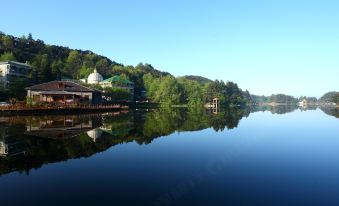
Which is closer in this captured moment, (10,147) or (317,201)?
(317,201)

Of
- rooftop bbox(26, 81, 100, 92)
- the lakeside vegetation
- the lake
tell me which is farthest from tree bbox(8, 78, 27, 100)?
the lake

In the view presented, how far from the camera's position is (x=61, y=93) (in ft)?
191

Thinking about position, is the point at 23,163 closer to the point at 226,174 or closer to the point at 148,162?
the point at 148,162

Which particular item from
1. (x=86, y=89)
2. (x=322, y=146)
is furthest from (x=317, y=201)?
(x=86, y=89)

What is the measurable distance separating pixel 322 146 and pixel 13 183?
2140 cm

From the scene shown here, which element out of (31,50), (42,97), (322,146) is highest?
(31,50)

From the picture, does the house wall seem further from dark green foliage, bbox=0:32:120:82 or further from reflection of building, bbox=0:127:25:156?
dark green foliage, bbox=0:32:120:82

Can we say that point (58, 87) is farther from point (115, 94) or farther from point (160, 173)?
point (160, 173)

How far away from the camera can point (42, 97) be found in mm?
58188

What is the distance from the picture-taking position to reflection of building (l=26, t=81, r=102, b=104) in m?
57.5

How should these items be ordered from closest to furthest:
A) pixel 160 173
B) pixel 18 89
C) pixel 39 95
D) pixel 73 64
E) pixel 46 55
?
pixel 160 173
pixel 39 95
pixel 18 89
pixel 46 55
pixel 73 64

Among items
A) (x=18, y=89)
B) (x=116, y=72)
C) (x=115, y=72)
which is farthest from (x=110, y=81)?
(x=115, y=72)

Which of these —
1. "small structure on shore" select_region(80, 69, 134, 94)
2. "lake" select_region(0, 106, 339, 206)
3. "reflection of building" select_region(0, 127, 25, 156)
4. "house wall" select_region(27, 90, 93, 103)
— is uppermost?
"small structure on shore" select_region(80, 69, 134, 94)

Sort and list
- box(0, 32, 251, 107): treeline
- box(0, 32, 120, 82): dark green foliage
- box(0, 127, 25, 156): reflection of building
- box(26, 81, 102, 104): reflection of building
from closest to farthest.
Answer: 1. box(0, 127, 25, 156): reflection of building
2. box(26, 81, 102, 104): reflection of building
3. box(0, 32, 251, 107): treeline
4. box(0, 32, 120, 82): dark green foliage
